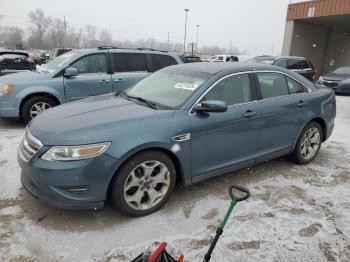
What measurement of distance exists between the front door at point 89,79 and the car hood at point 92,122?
2.95 metres

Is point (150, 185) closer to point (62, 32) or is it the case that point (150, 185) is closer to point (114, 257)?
point (114, 257)

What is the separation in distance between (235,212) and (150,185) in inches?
37.6

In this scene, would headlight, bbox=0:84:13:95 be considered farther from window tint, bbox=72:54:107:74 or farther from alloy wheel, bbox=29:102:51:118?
window tint, bbox=72:54:107:74

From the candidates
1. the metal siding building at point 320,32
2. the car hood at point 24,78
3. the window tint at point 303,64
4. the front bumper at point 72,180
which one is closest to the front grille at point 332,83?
the window tint at point 303,64

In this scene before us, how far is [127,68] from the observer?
720 centimetres

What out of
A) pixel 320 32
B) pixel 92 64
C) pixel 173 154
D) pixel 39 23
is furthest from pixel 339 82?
pixel 39 23

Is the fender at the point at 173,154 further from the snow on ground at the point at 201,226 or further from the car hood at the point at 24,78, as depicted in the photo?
the car hood at the point at 24,78

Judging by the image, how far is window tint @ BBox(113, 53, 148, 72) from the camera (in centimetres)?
707

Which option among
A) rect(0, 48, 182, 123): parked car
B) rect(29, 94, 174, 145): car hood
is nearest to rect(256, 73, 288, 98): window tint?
rect(29, 94, 174, 145): car hood

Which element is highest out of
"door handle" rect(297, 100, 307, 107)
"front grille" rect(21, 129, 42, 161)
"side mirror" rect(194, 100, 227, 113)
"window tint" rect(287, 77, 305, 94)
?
"window tint" rect(287, 77, 305, 94)

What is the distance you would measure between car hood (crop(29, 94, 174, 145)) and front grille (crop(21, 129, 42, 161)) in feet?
0.16

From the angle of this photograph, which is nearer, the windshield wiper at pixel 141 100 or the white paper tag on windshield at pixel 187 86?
the windshield wiper at pixel 141 100

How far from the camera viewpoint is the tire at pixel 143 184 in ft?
9.88

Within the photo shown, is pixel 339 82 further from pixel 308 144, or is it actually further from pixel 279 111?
pixel 279 111
